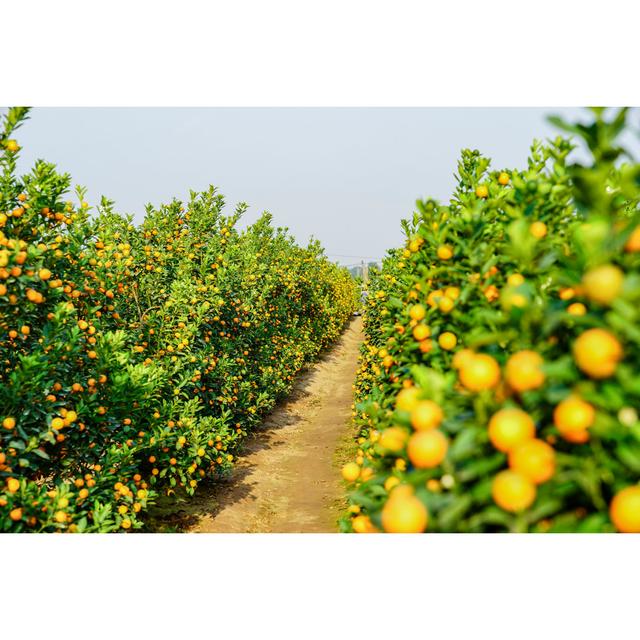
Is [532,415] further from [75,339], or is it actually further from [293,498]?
[293,498]

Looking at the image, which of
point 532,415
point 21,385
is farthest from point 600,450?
point 21,385

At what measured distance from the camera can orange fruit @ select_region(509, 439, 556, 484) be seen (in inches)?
40.8

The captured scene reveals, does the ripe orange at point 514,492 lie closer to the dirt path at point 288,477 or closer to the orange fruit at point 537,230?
the orange fruit at point 537,230

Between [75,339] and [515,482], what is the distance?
3.43m

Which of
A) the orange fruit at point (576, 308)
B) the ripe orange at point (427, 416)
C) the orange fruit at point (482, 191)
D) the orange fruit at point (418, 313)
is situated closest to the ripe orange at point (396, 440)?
the ripe orange at point (427, 416)

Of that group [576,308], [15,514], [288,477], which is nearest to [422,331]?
[576,308]

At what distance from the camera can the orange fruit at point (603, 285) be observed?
107 centimetres

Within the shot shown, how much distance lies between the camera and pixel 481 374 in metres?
1.19

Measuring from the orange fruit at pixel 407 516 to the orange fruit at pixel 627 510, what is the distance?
16.4 inches

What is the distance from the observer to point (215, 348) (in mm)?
7211

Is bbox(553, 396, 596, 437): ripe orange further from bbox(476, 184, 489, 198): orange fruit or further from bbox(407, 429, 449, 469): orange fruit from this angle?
bbox(476, 184, 489, 198): orange fruit

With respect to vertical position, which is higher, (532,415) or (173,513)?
(532,415)

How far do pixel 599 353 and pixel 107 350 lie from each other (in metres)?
3.83

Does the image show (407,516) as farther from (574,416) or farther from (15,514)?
(15,514)
